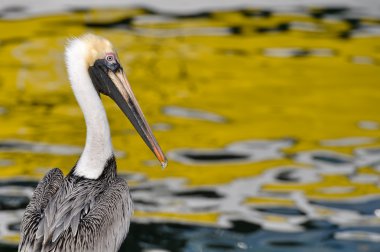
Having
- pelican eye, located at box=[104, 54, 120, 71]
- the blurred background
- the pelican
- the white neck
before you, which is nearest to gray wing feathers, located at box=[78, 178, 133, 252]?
the pelican

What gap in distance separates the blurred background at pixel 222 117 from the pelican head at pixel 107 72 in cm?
226

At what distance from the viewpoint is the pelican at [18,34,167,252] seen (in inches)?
239

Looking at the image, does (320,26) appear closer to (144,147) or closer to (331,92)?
(331,92)

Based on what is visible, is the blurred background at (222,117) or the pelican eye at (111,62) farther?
the blurred background at (222,117)

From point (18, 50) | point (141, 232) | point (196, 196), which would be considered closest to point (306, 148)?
point (196, 196)

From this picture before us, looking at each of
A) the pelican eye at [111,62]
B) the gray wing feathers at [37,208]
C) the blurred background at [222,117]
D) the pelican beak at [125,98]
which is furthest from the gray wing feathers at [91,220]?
the blurred background at [222,117]

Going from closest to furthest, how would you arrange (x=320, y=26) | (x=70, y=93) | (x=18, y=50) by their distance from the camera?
1. (x=70, y=93)
2. (x=18, y=50)
3. (x=320, y=26)

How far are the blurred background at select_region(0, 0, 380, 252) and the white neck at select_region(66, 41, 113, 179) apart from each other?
2.34 m

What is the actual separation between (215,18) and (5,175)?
17.5 feet

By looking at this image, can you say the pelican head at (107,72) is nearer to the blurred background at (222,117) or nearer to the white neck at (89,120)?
the white neck at (89,120)

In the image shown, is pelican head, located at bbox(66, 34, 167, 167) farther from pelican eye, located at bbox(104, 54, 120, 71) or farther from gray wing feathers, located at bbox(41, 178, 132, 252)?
gray wing feathers, located at bbox(41, 178, 132, 252)

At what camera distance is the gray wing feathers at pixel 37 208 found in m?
6.04

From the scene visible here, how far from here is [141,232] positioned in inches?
359

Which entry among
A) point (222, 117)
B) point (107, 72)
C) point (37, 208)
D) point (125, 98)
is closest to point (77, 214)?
point (37, 208)
